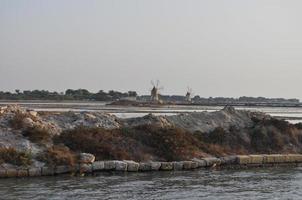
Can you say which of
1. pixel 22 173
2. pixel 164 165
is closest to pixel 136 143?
pixel 164 165

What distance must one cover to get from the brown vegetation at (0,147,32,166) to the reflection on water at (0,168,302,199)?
1338mm

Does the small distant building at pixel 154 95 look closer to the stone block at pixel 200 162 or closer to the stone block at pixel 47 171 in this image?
the stone block at pixel 200 162

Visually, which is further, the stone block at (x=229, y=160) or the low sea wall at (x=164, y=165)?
the stone block at (x=229, y=160)

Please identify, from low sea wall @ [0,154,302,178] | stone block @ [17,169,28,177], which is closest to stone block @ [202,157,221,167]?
low sea wall @ [0,154,302,178]

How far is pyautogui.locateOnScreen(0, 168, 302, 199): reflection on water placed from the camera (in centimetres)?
1794

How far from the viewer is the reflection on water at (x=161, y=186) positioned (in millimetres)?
17938

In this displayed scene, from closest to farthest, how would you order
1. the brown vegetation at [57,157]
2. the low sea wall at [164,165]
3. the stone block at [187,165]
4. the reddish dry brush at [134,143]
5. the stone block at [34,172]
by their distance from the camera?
the stone block at [34,172]
the low sea wall at [164,165]
the brown vegetation at [57,157]
the reddish dry brush at [134,143]
the stone block at [187,165]

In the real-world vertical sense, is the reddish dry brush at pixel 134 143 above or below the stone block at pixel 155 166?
above

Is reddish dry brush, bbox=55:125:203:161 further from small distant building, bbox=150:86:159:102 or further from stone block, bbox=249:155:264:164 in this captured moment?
small distant building, bbox=150:86:159:102

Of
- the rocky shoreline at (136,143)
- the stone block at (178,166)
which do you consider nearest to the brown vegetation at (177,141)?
the rocky shoreline at (136,143)

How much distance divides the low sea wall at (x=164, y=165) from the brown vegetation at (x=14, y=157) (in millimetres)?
598

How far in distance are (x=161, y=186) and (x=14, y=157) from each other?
5.98 m

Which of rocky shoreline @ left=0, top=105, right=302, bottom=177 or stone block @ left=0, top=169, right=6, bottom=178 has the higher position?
rocky shoreline @ left=0, top=105, right=302, bottom=177

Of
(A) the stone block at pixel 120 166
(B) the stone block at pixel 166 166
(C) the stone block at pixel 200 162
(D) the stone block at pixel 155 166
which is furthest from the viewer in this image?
(C) the stone block at pixel 200 162
